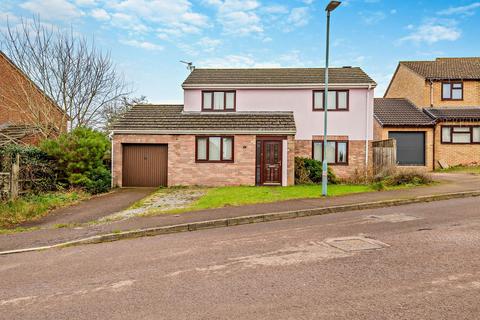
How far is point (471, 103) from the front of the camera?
81.8 ft

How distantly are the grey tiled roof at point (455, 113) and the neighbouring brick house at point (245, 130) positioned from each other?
7665 mm

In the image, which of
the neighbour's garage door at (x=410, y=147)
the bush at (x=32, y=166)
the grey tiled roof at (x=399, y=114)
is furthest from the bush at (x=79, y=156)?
the neighbour's garage door at (x=410, y=147)

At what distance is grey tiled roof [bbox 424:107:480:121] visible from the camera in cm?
2314

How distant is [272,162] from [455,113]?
1555cm

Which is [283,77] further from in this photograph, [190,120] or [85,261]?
[85,261]

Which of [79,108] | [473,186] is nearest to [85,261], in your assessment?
[473,186]

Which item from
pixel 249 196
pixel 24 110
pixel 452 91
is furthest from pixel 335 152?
pixel 24 110

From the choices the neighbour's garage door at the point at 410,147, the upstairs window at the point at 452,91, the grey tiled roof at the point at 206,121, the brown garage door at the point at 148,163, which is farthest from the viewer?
the upstairs window at the point at 452,91

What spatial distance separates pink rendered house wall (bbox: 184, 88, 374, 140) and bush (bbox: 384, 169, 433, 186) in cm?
385

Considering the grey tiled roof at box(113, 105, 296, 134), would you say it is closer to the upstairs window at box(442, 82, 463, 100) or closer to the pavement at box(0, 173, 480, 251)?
the pavement at box(0, 173, 480, 251)

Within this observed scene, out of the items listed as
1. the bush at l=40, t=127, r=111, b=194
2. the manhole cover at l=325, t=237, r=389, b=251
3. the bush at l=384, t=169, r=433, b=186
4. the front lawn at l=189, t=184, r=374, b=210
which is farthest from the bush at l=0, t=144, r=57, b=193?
the bush at l=384, t=169, r=433, b=186

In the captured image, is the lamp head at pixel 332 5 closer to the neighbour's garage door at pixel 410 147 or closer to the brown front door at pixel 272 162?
the brown front door at pixel 272 162

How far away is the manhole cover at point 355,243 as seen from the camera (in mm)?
6156

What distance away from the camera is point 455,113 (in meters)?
24.1
